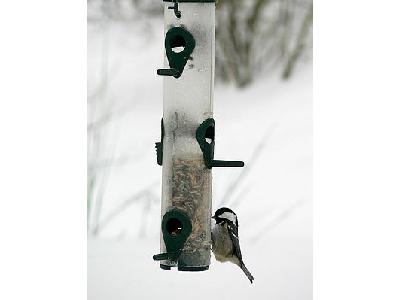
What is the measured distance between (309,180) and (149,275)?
721 millimetres

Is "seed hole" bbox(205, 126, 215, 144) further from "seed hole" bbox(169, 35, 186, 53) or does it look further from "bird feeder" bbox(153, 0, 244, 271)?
"seed hole" bbox(169, 35, 186, 53)

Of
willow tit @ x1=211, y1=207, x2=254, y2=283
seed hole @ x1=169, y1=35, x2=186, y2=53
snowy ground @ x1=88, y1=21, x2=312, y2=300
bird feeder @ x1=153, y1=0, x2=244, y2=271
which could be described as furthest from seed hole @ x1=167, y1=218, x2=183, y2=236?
snowy ground @ x1=88, y1=21, x2=312, y2=300

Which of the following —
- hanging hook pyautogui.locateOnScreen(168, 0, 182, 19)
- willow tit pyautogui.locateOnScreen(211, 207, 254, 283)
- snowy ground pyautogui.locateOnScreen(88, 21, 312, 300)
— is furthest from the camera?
snowy ground pyautogui.locateOnScreen(88, 21, 312, 300)

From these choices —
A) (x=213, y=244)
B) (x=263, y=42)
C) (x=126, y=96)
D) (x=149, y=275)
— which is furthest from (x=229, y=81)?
(x=213, y=244)

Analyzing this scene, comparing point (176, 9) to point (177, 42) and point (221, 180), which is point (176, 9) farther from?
point (221, 180)

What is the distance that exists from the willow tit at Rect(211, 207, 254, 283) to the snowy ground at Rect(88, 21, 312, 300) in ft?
2.96

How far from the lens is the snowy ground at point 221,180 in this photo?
12.5ft

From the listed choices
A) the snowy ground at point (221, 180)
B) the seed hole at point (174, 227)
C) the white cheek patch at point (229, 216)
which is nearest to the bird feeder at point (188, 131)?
the seed hole at point (174, 227)

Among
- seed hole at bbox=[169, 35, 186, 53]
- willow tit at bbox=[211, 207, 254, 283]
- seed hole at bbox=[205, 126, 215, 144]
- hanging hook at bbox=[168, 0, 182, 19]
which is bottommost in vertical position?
willow tit at bbox=[211, 207, 254, 283]

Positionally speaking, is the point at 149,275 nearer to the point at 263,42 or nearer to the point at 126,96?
the point at 126,96

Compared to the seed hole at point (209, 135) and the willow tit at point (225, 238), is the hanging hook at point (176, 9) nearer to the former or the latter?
the seed hole at point (209, 135)

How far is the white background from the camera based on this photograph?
3.06 meters
